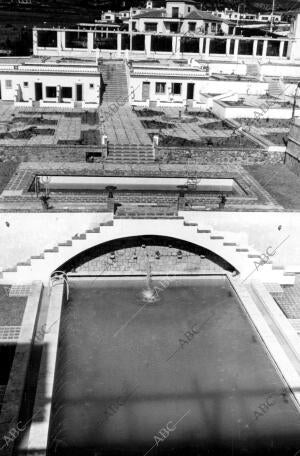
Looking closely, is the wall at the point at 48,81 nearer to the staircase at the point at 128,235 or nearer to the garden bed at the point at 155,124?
the garden bed at the point at 155,124

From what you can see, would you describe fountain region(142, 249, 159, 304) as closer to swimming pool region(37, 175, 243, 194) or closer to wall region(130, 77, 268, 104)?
swimming pool region(37, 175, 243, 194)

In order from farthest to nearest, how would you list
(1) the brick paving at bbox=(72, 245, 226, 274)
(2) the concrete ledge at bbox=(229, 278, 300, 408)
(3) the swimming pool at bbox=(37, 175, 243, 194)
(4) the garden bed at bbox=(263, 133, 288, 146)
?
(4) the garden bed at bbox=(263, 133, 288, 146), (3) the swimming pool at bbox=(37, 175, 243, 194), (1) the brick paving at bbox=(72, 245, 226, 274), (2) the concrete ledge at bbox=(229, 278, 300, 408)

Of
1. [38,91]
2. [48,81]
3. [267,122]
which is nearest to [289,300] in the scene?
[267,122]

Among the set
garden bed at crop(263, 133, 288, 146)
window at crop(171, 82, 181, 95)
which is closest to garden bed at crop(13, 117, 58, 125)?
garden bed at crop(263, 133, 288, 146)

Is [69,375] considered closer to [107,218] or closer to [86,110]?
[107,218]

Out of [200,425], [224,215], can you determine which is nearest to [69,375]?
[200,425]

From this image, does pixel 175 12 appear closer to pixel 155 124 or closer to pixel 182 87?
pixel 182 87

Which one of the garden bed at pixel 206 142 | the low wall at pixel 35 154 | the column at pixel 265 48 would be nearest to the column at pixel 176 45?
the column at pixel 265 48
